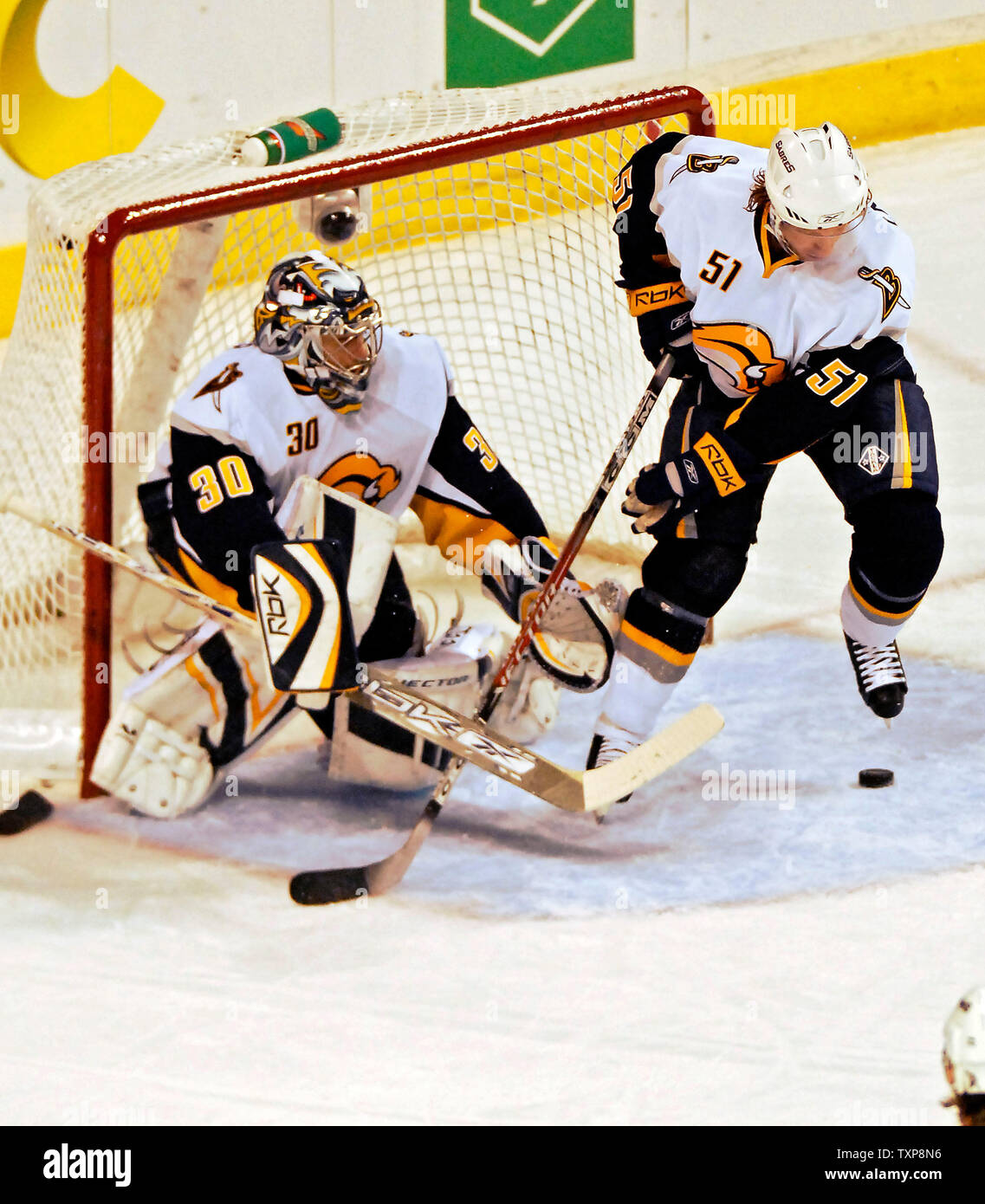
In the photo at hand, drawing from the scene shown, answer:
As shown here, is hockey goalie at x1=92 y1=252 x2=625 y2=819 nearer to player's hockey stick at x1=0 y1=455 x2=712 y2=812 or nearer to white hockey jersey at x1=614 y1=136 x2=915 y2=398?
player's hockey stick at x1=0 y1=455 x2=712 y2=812

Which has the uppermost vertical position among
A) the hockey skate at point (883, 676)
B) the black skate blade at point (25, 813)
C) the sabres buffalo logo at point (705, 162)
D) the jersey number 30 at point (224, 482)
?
the sabres buffalo logo at point (705, 162)

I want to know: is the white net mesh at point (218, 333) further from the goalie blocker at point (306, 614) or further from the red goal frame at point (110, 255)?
the goalie blocker at point (306, 614)

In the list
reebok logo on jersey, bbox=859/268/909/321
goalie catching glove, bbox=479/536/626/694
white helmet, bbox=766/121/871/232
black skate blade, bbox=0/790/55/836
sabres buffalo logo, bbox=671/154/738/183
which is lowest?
black skate blade, bbox=0/790/55/836

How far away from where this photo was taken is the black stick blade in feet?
7.65

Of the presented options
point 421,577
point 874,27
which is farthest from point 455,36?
point 421,577

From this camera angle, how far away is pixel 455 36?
4.52 meters

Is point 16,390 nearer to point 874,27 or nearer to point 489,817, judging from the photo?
point 489,817

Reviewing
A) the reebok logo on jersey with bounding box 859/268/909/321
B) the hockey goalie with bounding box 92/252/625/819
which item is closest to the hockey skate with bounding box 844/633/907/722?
the hockey goalie with bounding box 92/252/625/819

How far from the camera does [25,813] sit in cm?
258

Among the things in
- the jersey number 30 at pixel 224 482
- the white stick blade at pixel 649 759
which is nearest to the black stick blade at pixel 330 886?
the white stick blade at pixel 649 759

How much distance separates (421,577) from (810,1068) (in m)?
1.84

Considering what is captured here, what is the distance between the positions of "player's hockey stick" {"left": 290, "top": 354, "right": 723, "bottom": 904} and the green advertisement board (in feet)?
7.00

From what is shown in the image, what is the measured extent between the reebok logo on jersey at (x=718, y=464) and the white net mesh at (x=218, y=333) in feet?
2.16

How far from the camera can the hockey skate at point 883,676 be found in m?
2.62
